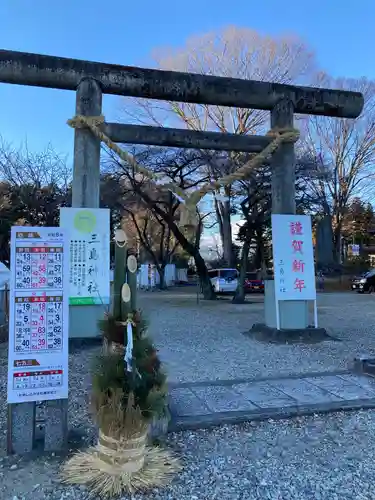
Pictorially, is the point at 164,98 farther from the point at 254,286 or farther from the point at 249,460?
the point at 254,286

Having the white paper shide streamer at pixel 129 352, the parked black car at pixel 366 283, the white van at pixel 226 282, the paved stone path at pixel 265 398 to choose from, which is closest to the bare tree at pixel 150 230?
the white van at pixel 226 282

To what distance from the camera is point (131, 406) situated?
2.50 meters

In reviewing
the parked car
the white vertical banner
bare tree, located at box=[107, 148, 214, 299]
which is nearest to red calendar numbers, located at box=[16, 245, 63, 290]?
the white vertical banner

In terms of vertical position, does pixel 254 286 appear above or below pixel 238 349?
above

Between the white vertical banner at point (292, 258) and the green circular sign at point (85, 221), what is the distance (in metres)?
3.07

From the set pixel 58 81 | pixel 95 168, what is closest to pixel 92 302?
pixel 95 168

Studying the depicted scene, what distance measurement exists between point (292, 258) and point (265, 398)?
3.63 metres

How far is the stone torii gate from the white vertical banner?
0.72 ft

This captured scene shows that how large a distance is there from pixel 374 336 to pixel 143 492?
6.90 meters

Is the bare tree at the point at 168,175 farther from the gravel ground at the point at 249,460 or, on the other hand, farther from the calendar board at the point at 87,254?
the gravel ground at the point at 249,460

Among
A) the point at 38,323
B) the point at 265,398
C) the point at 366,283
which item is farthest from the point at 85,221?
the point at 366,283

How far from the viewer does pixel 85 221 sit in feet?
21.9

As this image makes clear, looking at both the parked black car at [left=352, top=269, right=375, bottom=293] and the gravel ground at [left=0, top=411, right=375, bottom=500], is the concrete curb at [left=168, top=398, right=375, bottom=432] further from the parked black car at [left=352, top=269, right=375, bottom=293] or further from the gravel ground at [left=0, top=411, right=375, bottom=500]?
the parked black car at [left=352, top=269, right=375, bottom=293]

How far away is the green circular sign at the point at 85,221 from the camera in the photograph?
6633 mm
